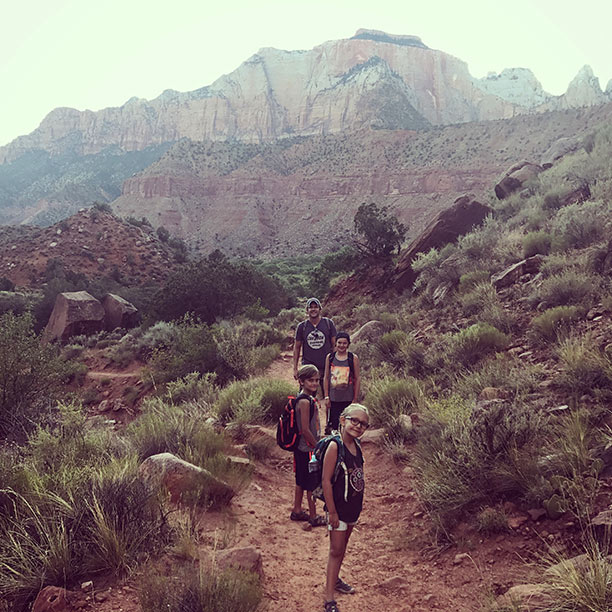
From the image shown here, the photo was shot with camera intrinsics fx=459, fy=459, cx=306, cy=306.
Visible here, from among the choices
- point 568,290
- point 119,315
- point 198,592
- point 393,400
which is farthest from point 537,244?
point 119,315

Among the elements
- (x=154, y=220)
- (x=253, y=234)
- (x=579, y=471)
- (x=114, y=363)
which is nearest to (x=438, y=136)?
(x=253, y=234)

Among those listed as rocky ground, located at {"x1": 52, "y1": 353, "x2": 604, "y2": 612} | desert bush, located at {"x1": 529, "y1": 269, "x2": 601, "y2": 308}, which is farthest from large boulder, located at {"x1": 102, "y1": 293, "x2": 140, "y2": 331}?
desert bush, located at {"x1": 529, "y1": 269, "x2": 601, "y2": 308}

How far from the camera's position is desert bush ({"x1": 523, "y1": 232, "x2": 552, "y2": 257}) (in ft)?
34.4

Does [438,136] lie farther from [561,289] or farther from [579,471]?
[579,471]

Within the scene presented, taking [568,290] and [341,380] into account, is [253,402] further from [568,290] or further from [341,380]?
[568,290]

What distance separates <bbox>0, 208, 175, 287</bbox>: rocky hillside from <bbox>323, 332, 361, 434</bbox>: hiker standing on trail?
95.0 feet

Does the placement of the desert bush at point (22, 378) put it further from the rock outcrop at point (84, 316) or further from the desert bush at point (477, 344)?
the rock outcrop at point (84, 316)

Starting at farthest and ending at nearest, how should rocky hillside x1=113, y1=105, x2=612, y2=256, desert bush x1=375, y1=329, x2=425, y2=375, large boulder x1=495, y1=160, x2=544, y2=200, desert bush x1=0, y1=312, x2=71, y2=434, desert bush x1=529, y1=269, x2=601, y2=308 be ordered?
1. rocky hillside x1=113, y1=105, x2=612, y2=256
2. large boulder x1=495, y1=160, x2=544, y2=200
3. desert bush x1=375, y1=329, x2=425, y2=375
4. desert bush x1=529, y1=269, x2=601, y2=308
5. desert bush x1=0, y1=312, x2=71, y2=434

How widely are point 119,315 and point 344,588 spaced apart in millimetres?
20115

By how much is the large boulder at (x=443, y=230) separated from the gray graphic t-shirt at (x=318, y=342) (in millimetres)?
8734

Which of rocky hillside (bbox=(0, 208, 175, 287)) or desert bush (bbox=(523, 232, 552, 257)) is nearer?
desert bush (bbox=(523, 232, 552, 257))

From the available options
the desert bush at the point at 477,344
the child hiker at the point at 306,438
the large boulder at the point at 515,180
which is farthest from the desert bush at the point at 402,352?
the large boulder at the point at 515,180

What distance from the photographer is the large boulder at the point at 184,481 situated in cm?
420

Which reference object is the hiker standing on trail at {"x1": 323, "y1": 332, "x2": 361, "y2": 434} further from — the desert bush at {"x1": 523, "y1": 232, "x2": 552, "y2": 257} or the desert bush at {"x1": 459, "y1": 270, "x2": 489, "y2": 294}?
the desert bush at {"x1": 523, "y1": 232, "x2": 552, "y2": 257}
